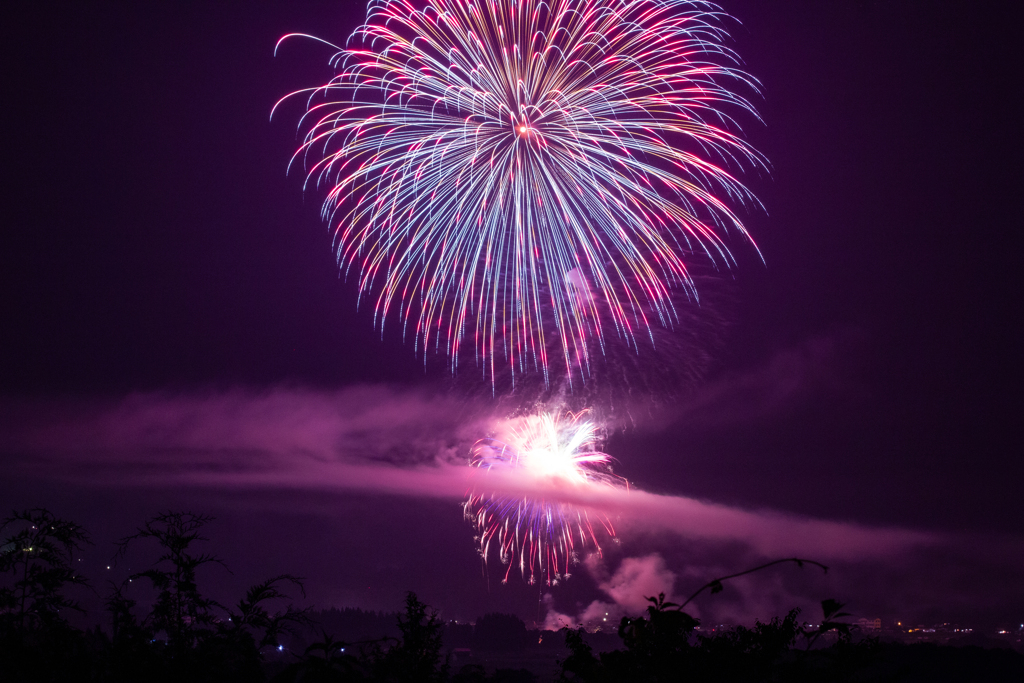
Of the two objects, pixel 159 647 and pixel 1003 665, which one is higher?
pixel 159 647

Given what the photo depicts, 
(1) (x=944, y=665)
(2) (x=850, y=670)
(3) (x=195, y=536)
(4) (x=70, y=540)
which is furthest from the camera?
(1) (x=944, y=665)

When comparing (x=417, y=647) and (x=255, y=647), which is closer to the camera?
(x=255, y=647)

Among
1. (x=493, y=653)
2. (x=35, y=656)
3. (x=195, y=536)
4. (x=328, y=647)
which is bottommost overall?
(x=493, y=653)

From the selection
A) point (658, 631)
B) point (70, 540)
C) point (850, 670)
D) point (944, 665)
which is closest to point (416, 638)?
point (70, 540)

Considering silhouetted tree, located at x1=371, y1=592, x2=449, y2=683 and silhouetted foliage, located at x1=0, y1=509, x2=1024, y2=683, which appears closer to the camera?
silhouetted foliage, located at x1=0, y1=509, x2=1024, y2=683

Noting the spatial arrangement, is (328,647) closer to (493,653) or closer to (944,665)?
(944,665)

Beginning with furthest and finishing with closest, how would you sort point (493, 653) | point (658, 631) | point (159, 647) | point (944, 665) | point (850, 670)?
point (493, 653) < point (944, 665) < point (159, 647) < point (850, 670) < point (658, 631)

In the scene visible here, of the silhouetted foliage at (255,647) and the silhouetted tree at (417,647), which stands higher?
the silhouetted foliage at (255,647)

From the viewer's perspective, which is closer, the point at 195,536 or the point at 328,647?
the point at 328,647

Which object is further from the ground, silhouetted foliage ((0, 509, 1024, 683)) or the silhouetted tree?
silhouetted foliage ((0, 509, 1024, 683))

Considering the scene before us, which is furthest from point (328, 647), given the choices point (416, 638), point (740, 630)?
point (416, 638)

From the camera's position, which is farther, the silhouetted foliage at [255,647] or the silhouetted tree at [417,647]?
the silhouetted tree at [417,647]
